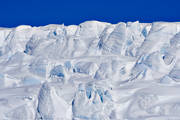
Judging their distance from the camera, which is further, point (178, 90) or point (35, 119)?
point (178, 90)

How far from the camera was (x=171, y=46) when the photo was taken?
22312 mm

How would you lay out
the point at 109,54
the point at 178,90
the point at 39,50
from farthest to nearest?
1. the point at 39,50
2. the point at 109,54
3. the point at 178,90

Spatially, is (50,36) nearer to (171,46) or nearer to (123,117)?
(171,46)

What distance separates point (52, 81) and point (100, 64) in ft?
8.30

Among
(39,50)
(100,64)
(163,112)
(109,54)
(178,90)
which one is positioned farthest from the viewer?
(39,50)

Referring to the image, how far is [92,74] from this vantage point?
2031 centimetres

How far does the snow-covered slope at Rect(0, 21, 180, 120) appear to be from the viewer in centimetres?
1552

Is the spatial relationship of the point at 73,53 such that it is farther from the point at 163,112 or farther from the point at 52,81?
the point at 163,112

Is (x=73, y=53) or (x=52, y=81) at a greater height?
(x=73, y=53)

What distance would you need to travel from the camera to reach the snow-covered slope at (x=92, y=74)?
15516 millimetres

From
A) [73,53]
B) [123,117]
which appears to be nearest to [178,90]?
[123,117]

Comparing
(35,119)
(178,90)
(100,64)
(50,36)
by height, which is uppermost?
(50,36)

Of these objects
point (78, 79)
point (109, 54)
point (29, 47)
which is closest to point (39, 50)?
point (29, 47)

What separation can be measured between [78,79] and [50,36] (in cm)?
780
